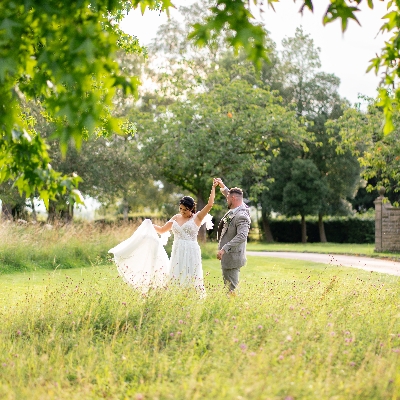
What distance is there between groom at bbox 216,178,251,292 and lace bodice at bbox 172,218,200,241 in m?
0.53

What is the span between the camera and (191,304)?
761 cm

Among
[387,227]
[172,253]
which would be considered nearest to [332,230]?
[387,227]

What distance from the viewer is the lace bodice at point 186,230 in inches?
379

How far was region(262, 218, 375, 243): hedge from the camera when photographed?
41.9 m

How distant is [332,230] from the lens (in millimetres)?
43312

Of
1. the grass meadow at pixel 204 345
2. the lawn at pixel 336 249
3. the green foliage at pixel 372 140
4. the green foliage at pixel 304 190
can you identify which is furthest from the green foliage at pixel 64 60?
the green foliage at pixel 304 190

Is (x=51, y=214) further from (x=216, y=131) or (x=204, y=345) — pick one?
(x=204, y=345)

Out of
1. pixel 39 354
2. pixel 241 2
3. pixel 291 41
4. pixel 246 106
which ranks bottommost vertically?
pixel 39 354

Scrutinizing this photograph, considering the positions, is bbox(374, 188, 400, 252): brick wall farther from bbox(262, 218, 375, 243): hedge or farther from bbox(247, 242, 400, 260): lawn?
bbox(262, 218, 375, 243): hedge

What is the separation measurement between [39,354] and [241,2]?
4057 millimetres

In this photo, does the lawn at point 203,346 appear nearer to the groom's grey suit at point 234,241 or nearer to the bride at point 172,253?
the groom's grey suit at point 234,241

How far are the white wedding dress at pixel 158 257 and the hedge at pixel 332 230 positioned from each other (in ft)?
108

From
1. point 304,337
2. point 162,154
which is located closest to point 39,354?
point 304,337

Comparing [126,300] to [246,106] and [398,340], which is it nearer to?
[398,340]
